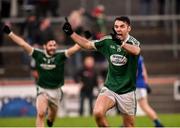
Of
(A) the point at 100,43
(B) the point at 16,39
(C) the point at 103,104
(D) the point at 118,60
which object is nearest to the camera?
(C) the point at 103,104

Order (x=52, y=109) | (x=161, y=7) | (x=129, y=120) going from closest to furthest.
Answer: (x=129, y=120)
(x=52, y=109)
(x=161, y=7)

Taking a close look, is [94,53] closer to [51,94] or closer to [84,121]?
[84,121]

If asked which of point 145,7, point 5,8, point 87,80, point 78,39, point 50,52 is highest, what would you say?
point 78,39

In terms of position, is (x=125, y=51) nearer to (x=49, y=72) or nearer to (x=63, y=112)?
(x=49, y=72)

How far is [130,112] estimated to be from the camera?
14.4 meters

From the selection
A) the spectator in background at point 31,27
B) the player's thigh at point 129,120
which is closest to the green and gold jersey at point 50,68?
the player's thigh at point 129,120

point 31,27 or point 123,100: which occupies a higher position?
point 123,100

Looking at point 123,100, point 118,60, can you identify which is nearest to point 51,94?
point 123,100

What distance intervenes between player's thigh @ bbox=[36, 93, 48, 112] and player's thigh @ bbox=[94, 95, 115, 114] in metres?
3.02

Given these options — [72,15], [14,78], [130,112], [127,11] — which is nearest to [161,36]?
[127,11]

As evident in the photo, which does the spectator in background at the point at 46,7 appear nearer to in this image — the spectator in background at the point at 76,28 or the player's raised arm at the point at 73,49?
the spectator in background at the point at 76,28

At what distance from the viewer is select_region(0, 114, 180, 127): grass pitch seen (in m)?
21.5

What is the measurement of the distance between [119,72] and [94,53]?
12.5 m

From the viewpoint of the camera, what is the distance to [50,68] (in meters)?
17.8
